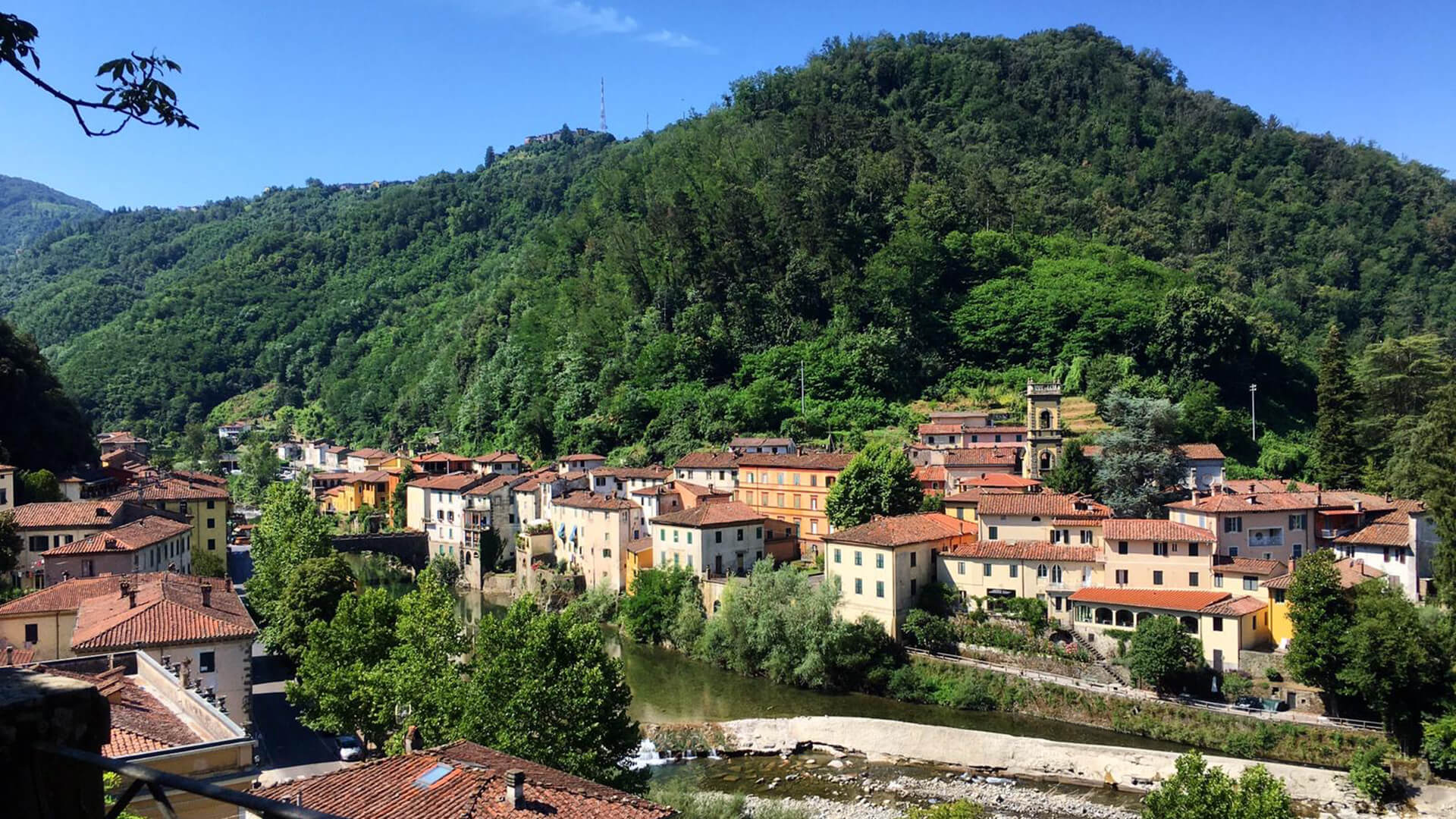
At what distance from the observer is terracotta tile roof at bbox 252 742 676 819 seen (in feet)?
43.4

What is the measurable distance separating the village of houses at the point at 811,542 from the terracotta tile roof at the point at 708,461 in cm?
15

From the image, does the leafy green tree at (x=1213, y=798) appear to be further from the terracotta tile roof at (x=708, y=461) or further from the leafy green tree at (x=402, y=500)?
the leafy green tree at (x=402, y=500)

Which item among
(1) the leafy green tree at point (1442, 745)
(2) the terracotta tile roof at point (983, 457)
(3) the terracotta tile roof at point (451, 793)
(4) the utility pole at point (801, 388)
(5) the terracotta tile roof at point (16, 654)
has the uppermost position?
(4) the utility pole at point (801, 388)

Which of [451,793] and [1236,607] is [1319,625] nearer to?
[1236,607]

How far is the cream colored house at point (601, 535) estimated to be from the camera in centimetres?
4919

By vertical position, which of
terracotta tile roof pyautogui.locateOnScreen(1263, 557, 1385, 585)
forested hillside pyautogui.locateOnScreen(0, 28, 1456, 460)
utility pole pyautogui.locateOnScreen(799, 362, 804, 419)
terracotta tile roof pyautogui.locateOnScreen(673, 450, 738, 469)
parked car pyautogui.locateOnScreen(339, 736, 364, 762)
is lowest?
parked car pyautogui.locateOnScreen(339, 736, 364, 762)

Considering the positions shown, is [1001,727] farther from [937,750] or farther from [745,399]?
[745,399]

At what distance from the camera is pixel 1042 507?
129 feet

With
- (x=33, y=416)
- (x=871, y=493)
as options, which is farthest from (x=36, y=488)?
(x=871, y=493)

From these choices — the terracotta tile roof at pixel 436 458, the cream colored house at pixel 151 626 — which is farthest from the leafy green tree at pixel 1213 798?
the terracotta tile roof at pixel 436 458

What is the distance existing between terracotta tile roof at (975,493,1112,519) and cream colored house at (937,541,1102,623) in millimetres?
1152

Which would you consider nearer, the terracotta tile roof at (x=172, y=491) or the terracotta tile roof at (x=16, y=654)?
the terracotta tile roof at (x=16, y=654)

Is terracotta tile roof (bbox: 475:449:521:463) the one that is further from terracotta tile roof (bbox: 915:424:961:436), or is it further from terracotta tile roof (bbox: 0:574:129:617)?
terracotta tile roof (bbox: 0:574:129:617)

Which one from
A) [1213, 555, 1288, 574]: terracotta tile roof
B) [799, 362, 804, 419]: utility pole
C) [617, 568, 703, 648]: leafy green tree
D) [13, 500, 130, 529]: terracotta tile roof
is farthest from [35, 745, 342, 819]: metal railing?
[799, 362, 804, 419]: utility pole
